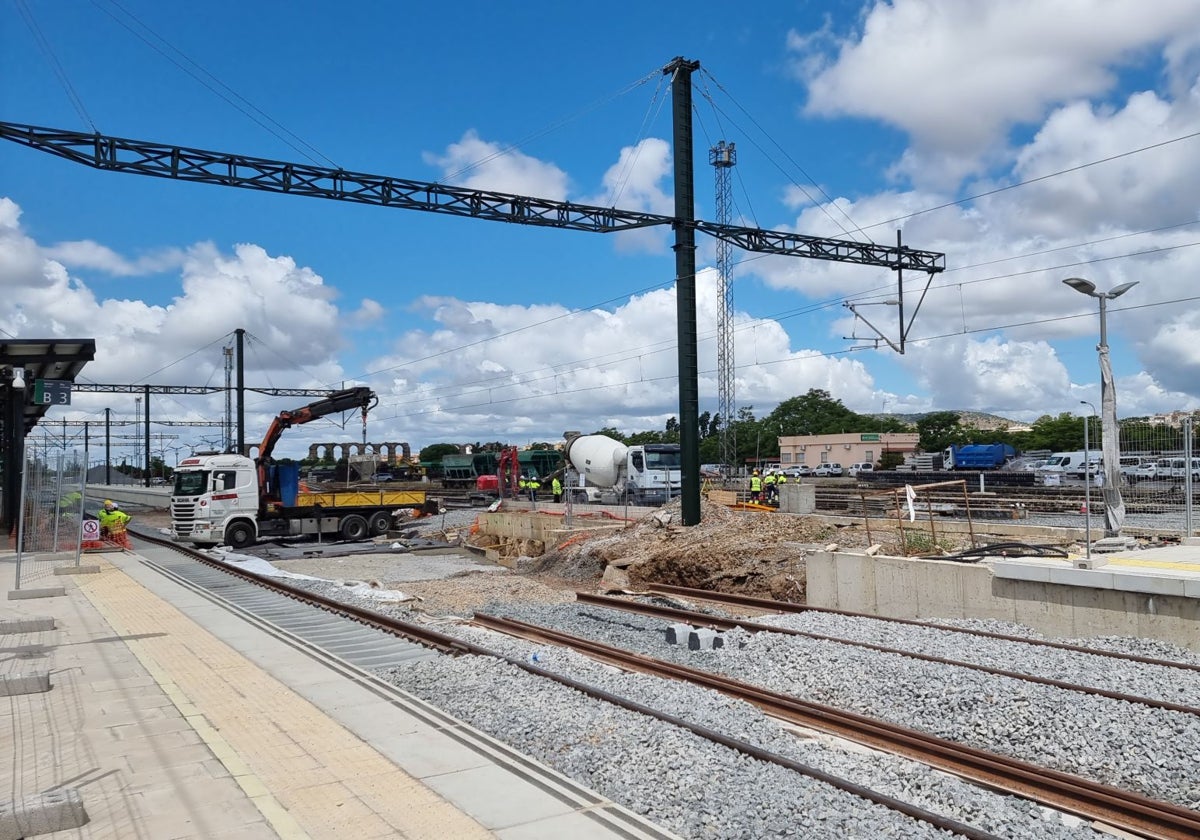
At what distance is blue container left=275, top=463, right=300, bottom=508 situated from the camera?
101 ft

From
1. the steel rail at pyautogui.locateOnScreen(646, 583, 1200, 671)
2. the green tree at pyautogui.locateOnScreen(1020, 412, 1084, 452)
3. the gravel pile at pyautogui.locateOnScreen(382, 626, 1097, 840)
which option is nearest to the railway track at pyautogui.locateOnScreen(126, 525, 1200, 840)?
the gravel pile at pyautogui.locateOnScreen(382, 626, 1097, 840)

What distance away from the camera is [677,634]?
12.7 meters

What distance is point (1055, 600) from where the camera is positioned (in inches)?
476

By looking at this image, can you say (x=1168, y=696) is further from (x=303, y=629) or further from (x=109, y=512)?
(x=109, y=512)

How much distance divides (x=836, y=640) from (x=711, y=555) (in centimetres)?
781

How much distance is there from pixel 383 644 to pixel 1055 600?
909 cm

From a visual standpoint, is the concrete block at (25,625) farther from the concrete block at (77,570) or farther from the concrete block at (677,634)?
the concrete block at (677,634)

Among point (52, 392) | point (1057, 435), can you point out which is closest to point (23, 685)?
point (52, 392)

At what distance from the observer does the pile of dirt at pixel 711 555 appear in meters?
18.8

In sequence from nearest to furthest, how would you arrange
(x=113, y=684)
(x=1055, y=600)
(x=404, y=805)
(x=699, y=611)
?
(x=404, y=805) → (x=113, y=684) → (x=1055, y=600) → (x=699, y=611)

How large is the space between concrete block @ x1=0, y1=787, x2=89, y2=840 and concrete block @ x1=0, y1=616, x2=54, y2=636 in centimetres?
818

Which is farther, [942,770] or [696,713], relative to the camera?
[696,713]

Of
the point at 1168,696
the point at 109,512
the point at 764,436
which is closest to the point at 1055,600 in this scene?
the point at 1168,696

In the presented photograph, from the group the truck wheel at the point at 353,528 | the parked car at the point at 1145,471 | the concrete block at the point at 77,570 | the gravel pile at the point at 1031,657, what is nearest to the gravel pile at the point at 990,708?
the gravel pile at the point at 1031,657
